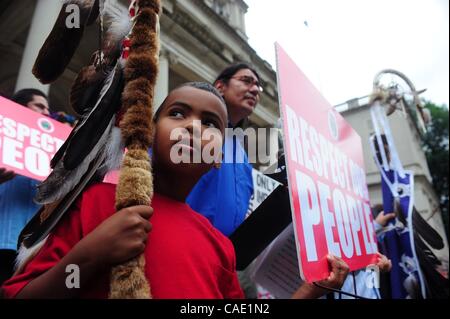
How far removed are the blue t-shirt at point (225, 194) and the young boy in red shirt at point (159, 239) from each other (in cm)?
50

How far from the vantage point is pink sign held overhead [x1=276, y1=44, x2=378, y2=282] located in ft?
3.78

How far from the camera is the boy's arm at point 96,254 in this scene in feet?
2.12

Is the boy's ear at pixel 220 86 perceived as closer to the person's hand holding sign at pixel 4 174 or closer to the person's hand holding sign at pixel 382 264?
the person's hand holding sign at pixel 4 174

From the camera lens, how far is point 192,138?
35.9 inches

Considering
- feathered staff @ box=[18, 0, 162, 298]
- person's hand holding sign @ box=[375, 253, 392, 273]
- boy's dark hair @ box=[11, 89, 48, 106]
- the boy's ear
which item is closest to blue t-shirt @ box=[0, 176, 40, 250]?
boy's dark hair @ box=[11, 89, 48, 106]

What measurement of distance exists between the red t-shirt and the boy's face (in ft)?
0.42

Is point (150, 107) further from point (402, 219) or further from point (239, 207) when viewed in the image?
point (402, 219)

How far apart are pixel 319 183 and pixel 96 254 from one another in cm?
97

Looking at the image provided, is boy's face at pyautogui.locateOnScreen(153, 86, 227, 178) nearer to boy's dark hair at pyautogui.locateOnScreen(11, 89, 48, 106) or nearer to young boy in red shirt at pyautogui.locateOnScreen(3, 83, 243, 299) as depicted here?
young boy in red shirt at pyautogui.locateOnScreen(3, 83, 243, 299)

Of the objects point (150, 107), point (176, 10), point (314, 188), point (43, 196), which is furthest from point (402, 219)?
point (176, 10)

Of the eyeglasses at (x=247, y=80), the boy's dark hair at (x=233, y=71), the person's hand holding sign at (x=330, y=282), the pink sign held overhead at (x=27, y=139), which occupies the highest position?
the boy's dark hair at (x=233, y=71)

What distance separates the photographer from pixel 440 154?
→ 22.2 metres

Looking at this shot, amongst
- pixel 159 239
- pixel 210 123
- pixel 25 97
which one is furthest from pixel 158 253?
pixel 25 97

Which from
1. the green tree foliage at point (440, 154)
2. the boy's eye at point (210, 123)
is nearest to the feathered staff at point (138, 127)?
the boy's eye at point (210, 123)
